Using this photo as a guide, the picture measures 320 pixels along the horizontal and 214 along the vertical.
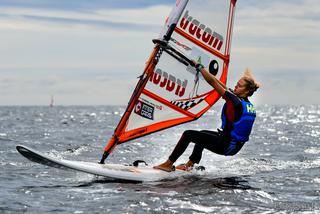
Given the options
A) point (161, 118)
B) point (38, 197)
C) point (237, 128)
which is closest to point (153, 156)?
point (161, 118)

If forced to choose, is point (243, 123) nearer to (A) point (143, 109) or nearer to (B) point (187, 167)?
(B) point (187, 167)

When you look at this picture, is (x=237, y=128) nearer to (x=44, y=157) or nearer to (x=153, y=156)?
(x=44, y=157)

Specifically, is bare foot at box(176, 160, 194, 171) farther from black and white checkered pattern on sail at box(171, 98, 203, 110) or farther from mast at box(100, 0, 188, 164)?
mast at box(100, 0, 188, 164)

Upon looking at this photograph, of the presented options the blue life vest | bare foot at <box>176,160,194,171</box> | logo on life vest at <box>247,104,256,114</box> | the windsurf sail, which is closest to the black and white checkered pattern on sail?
the windsurf sail

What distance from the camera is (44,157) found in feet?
29.1

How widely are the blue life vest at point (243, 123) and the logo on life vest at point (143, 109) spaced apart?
145cm

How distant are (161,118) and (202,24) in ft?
6.19

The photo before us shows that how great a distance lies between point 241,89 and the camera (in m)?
9.20

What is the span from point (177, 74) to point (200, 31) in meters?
0.91

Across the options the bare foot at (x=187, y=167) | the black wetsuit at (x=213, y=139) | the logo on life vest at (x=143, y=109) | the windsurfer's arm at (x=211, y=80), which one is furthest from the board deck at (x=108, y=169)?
the windsurfer's arm at (x=211, y=80)

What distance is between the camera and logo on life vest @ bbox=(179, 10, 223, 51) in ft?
33.1

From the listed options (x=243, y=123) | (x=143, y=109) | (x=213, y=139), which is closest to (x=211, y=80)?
(x=243, y=123)

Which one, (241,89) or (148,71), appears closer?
(241,89)

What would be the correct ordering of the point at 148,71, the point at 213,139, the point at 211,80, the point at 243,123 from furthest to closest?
the point at 148,71 < the point at 213,139 < the point at 243,123 < the point at 211,80
